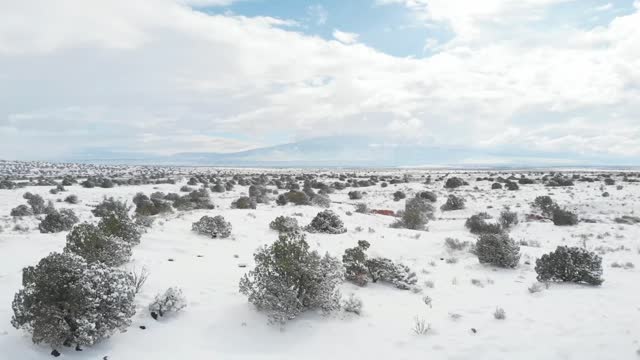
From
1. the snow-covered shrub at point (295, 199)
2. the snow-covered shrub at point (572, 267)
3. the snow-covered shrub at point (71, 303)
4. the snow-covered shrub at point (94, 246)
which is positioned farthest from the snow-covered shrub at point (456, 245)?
the snow-covered shrub at point (295, 199)

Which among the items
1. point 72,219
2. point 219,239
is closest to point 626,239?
point 219,239

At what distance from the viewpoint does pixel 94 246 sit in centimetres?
1088

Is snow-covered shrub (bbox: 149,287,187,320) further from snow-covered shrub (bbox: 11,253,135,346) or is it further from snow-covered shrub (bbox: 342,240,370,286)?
snow-covered shrub (bbox: 342,240,370,286)

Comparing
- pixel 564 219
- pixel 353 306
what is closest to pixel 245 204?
pixel 564 219

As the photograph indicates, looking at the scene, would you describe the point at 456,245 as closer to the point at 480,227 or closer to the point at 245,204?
the point at 480,227

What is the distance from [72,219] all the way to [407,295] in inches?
556

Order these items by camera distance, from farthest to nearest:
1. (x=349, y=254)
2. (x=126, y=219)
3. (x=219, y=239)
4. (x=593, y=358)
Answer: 1. (x=219, y=239)
2. (x=126, y=219)
3. (x=349, y=254)
4. (x=593, y=358)

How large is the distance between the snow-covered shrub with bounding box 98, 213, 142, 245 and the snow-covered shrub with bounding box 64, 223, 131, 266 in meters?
1.58

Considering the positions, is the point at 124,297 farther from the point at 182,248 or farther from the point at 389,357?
the point at 182,248

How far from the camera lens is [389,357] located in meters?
7.62

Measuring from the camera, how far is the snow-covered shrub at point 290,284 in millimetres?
8930

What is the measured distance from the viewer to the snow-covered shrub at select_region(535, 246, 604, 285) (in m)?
11.9

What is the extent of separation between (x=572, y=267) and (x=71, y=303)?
11232 mm

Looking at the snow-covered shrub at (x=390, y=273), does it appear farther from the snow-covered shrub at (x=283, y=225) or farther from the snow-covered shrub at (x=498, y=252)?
the snow-covered shrub at (x=283, y=225)
